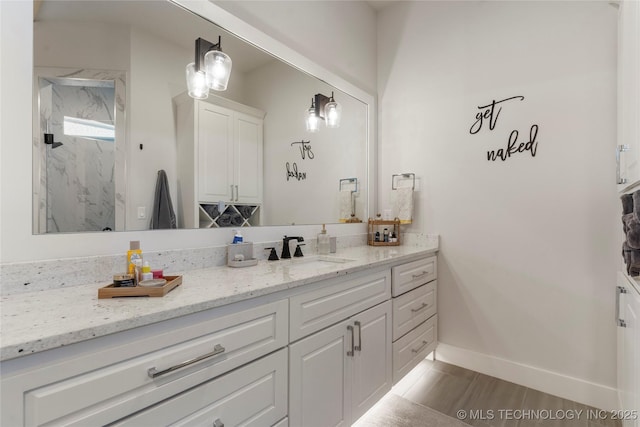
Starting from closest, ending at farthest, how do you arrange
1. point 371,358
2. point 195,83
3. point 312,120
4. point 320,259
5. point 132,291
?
1. point 132,291
2. point 195,83
3. point 371,358
4. point 320,259
5. point 312,120

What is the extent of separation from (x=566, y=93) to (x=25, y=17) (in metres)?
2.72

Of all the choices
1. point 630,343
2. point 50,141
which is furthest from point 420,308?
point 50,141

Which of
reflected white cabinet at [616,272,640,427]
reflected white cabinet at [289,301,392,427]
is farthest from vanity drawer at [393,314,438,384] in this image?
reflected white cabinet at [616,272,640,427]

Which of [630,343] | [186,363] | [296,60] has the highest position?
[296,60]

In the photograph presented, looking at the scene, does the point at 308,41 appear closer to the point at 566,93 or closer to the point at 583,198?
the point at 566,93

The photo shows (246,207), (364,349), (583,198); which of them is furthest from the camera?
(583,198)

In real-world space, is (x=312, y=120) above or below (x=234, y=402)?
above

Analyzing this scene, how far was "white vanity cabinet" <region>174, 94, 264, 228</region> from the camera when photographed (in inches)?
56.5

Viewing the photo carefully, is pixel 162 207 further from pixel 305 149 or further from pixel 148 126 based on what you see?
pixel 305 149

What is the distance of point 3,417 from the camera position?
1.93 ft

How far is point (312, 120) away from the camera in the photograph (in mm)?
2195

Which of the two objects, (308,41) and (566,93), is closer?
(566,93)

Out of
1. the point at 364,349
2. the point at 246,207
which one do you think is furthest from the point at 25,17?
the point at 364,349

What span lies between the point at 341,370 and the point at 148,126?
1.40 m
